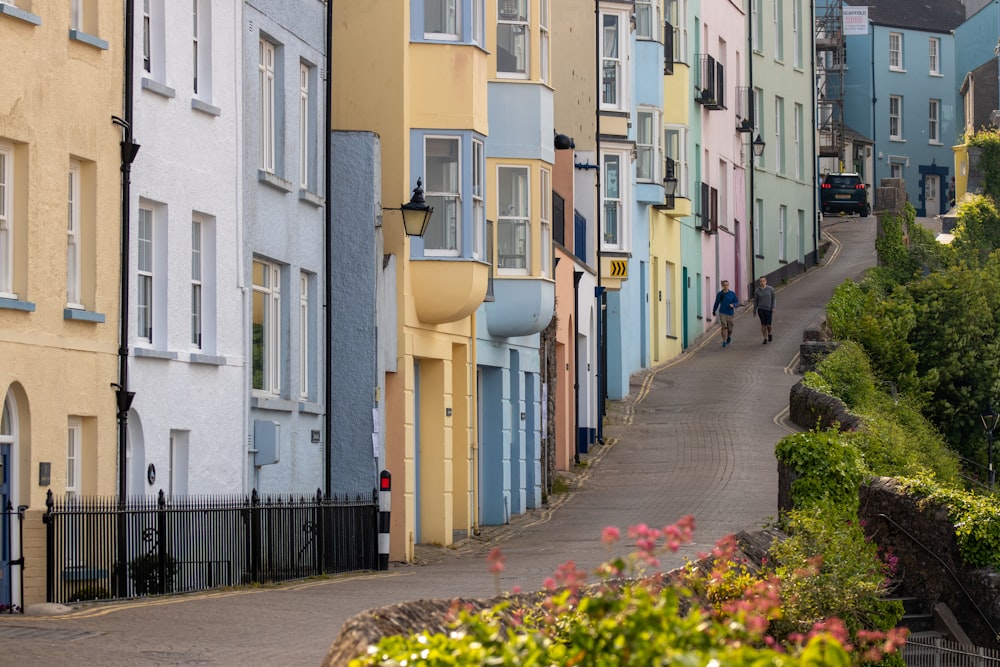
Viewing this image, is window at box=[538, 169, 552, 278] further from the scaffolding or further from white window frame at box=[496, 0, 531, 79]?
the scaffolding

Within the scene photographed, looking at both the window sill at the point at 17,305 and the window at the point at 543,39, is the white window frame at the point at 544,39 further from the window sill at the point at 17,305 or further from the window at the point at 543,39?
the window sill at the point at 17,305

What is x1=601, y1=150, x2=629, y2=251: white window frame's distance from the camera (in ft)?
152

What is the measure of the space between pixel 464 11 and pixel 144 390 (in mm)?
9564

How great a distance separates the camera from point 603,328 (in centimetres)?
4394

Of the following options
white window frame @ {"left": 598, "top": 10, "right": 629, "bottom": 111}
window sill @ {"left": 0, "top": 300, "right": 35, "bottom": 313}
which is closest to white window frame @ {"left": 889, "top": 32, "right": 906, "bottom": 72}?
white window frame @ {"left": 598, "top": 10, "right": 629, "bottom": 111}

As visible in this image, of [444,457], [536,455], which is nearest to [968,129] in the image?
[536,455]

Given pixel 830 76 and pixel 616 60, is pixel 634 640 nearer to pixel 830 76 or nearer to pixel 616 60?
pixel 616 60

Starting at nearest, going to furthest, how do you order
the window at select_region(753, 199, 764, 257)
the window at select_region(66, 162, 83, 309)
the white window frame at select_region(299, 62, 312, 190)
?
the window at select_region(66, 162, 83, 309), the white window frame at select_region(299, 62, 312, 190), the window at select_region(753, 199, 764, 257)

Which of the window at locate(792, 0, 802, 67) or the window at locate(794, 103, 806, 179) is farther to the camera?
the window at locate(794, 103, 806, 179)

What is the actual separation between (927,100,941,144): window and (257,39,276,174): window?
75.8m

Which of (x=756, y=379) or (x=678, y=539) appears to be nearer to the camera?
(x=678, y=539)

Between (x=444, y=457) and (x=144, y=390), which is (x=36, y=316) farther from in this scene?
(x=444, y=457)

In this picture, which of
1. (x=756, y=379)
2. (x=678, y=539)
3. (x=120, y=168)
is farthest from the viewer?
(x=756, y=379)

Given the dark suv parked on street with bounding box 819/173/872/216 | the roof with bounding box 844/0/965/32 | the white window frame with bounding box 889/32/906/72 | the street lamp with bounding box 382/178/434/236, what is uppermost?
the roof with bounding box 844/0/965/32
